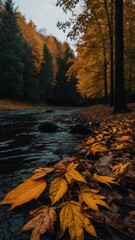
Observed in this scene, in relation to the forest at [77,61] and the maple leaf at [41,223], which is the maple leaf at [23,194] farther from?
the forest at [77,61]

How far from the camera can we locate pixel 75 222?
1.38 meters

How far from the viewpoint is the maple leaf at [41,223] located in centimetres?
137

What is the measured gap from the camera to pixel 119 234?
141cm

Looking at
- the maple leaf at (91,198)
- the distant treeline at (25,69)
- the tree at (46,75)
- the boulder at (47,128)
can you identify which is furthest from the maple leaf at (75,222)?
the tree at (46,75)

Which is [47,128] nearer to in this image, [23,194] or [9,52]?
[23,194]

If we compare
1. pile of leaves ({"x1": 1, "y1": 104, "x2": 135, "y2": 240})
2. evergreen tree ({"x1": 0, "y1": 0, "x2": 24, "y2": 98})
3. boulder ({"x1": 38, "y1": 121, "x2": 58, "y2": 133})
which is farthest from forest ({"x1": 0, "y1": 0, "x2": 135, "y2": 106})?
pile of leaves ({"x1": 1, "y1": 104, "x2": 135, "y2": 240})

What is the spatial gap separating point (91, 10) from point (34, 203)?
41.6 feet

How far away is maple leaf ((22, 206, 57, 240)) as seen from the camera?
1372 mm

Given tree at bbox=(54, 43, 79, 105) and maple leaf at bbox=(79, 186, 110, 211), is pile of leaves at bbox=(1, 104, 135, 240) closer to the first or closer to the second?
maple leaf at bbox=(79, 186, 110, 211)

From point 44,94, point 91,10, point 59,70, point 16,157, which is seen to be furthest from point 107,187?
point 59,70

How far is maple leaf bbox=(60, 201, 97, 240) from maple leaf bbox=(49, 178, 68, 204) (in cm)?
14

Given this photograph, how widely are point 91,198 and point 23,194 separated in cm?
52

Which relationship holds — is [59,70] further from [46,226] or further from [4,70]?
[46,226]

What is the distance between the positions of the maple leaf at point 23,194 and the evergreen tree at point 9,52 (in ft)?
97.8
